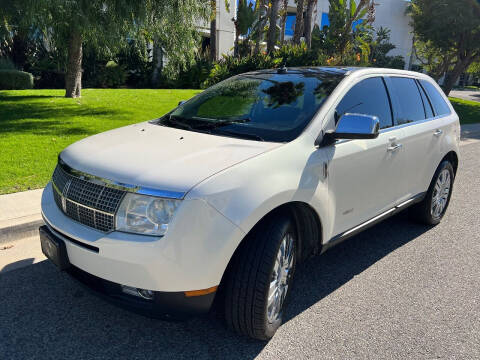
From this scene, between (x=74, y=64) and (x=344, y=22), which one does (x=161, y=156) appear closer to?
(x=74, y=64)

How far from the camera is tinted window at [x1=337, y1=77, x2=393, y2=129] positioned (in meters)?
3.36

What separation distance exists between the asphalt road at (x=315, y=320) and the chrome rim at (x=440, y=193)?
2.77ft

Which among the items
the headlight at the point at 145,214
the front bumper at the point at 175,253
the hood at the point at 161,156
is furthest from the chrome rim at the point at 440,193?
the headlight at the point at 145,214

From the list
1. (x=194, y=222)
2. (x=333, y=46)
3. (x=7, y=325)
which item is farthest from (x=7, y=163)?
(x=333, y=46)

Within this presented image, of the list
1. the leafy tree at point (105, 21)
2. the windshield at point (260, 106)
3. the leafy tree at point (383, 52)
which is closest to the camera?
the windshield at point (260, 106)

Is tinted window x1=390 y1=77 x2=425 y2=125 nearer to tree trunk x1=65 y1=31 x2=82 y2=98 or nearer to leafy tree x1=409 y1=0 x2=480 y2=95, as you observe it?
tree trunk x1=65 y1=31 x2=82 y2=98

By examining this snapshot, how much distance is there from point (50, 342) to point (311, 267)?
2.19 metres

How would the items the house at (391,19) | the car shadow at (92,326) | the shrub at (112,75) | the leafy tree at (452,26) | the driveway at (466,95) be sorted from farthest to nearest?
the house at (391,19) < the driveway at (466,95) < the leafy tree at (452,26) < the shrub at (112,75) < the car shadow at (92,326)

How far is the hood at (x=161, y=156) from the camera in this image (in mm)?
2324

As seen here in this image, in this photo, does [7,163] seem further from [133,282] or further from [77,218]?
[133,282]

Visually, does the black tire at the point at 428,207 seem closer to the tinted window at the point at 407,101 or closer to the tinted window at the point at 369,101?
the tinted window at the point at 407,101

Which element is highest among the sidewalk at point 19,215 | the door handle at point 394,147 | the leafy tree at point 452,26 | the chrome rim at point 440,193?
the leafy tree at point 452,26

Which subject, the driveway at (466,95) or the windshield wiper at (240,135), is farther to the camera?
the driveway at (466,95)

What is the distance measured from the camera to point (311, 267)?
12.6 ft
